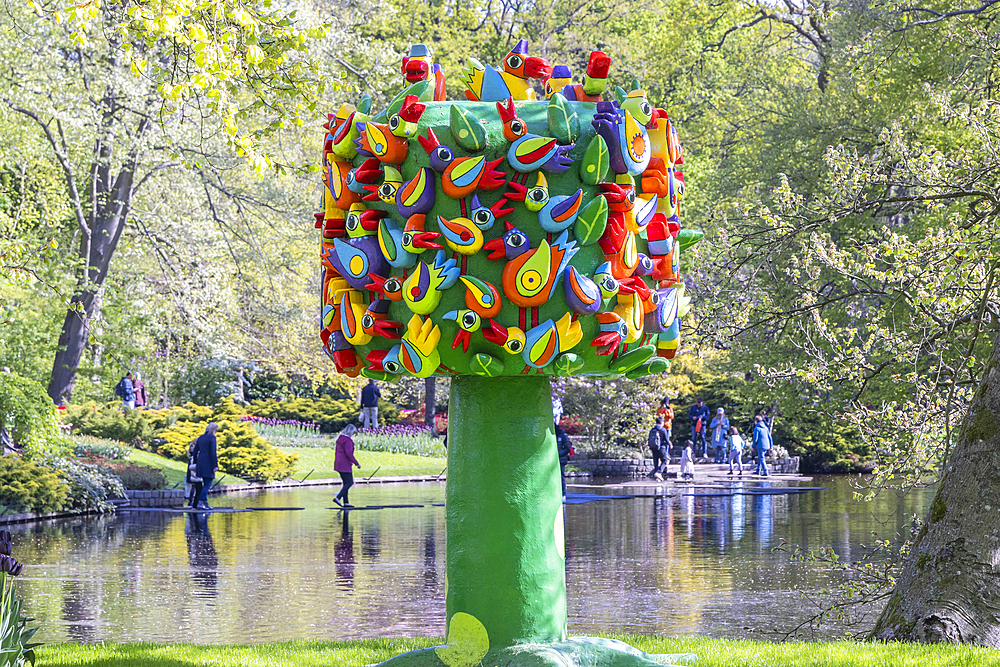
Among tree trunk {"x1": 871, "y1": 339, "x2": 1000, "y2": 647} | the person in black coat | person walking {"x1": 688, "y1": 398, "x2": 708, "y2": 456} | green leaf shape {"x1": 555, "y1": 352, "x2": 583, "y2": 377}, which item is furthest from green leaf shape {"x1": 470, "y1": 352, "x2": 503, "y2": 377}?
person walking {"x1": 688, "y1": 398, "x2": 708, "y2": 456}

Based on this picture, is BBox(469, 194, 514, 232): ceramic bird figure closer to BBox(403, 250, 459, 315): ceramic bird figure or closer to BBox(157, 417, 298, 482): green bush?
BBox(403, 250, 459, 315): ceramic bird figure

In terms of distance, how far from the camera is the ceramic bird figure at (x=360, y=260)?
4781 millimetres

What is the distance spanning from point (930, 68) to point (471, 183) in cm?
1475

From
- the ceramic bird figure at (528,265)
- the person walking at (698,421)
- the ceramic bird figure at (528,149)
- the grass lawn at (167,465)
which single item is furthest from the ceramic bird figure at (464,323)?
the person walking at (698,421)

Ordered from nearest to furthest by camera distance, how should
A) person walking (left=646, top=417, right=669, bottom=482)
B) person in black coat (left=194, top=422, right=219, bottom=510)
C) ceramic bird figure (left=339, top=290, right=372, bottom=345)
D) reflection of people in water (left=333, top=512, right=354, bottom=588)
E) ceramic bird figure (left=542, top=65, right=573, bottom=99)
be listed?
ceramic bird figure (left=339, top=290, right=372, bottom=345), ceramic bird figure (left=542, top=65, right=573, bottom=99), reflection of people in water (left=333, top=512, right=354, bottom=588), person in black coat (left=194, top=422, right=219, bottom=510), person walking (left=646, top=417, right=669, bottom=482)

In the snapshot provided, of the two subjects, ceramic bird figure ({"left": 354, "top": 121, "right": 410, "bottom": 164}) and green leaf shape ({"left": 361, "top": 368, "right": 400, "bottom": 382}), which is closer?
ceramic bird figure ({"left": 354, "top": 121, "right": 410, "bottom": 164})

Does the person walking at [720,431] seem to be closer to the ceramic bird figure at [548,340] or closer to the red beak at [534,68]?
the red beak at [534,68]

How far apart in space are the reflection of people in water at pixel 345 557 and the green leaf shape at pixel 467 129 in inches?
316

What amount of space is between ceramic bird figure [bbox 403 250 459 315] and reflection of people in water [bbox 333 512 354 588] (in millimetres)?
7670

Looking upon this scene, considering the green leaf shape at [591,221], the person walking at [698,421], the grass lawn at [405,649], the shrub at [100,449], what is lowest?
the grass lawn at [405,649]

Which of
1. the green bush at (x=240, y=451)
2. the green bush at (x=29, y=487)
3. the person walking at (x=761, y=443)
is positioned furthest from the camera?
the person walking at (x=761, y=443)

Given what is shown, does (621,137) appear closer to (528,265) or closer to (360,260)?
(528,265)

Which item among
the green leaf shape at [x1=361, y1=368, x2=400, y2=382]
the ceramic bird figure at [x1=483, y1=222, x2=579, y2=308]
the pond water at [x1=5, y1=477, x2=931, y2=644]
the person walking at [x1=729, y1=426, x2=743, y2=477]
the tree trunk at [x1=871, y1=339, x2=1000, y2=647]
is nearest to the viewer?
the ceramic bird figure at [x1=483, y1=222, x2=579, y2=308]

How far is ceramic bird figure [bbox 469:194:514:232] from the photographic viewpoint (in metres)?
4.62
